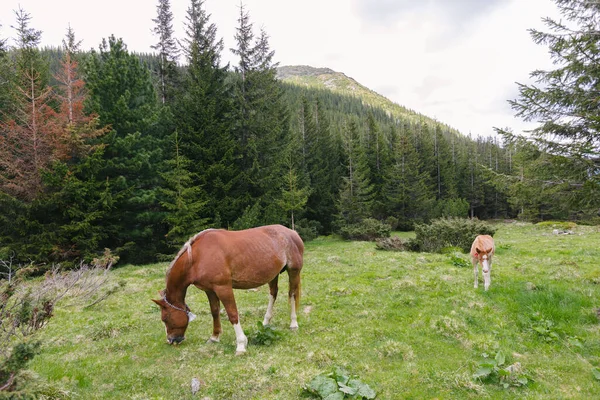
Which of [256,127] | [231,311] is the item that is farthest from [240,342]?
[256,127]

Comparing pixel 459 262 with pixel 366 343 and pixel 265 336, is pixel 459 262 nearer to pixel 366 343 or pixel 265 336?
pixel 366 343

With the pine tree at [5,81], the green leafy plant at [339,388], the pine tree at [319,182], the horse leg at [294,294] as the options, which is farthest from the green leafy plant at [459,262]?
the pine tree at [5,81]

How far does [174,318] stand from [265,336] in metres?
1.91

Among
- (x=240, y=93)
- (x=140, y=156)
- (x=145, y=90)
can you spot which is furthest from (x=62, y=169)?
(x=240, y=93)

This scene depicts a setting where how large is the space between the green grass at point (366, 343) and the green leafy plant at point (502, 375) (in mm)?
109

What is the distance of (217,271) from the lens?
235 inches

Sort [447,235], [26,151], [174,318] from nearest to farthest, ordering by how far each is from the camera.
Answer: [174,318], [26,151], [447,235]

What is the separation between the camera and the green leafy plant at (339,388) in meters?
4.34

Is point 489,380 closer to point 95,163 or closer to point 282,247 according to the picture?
point 282,247

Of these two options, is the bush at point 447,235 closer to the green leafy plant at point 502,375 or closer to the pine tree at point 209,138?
the pine tree at point 209,138

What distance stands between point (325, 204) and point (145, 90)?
83.5ft

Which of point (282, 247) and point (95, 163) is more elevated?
point (95, 163)

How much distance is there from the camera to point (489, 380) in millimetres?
4770

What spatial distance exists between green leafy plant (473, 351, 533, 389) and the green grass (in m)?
0.11
